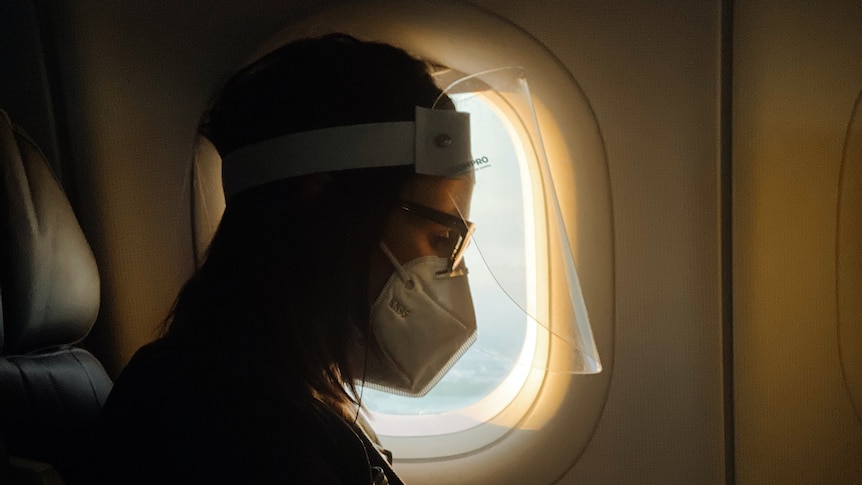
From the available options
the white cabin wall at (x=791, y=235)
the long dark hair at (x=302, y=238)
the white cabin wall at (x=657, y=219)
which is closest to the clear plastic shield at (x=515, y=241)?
the long dark hair at (x=302, y=238)

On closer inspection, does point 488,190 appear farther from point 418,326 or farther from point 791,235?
point 791,235

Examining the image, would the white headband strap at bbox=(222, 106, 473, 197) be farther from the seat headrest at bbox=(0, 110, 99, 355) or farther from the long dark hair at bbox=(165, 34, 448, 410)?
the seat headrest at bbox=(0, 110, 99, 355)

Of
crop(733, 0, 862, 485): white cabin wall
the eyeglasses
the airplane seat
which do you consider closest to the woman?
the eyeglasses

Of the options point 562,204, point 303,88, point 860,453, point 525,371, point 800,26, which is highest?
point 800,26

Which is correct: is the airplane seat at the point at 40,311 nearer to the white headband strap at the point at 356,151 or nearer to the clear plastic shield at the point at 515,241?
the white headband strap at the point at 356,151

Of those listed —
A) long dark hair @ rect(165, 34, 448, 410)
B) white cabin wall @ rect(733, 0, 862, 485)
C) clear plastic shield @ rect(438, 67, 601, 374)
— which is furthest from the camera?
white cabin wall @ rect(733, 0, 862, 485)

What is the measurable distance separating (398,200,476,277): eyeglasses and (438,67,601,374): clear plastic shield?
2cm

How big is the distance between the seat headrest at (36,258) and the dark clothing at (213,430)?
0.30 meters

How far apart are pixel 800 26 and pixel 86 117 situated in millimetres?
1512

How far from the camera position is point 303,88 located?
1.02 m

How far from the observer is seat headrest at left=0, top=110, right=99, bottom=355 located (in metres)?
1.07

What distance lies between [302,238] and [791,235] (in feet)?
3.44

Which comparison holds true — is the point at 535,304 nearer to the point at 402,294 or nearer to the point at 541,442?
the point at 402,294

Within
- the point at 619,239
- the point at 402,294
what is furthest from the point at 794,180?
the point at 402,294
